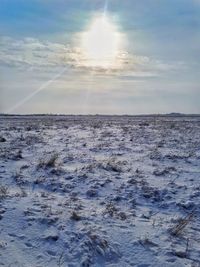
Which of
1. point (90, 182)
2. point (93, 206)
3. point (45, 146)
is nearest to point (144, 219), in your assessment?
point (93, 206)

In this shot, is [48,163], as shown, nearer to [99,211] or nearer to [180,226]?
[99,211]

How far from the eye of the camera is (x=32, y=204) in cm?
869

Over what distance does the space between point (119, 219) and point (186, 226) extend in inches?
56.4

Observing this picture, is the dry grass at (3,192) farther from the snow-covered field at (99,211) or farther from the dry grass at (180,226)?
the dry grass at (180,226)

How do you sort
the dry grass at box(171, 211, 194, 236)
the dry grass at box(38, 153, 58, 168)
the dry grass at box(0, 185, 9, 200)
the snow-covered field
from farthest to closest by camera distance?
the dry grass at box(38, 153, 58, 168) → the dry grass at box(0, 185, 9, 200) → the dry grass at box(171, 211, 194, 236) → the snow-covered field

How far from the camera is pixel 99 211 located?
337 inches

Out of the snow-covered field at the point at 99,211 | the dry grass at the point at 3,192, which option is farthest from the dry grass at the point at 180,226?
the dry grass at the point at 3,192

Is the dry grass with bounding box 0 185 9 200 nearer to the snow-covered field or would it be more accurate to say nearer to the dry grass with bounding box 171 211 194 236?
the snow-covered field

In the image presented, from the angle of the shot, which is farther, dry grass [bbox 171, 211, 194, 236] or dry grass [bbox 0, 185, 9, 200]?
dry grass [bbox 0, 185, 9, 200]

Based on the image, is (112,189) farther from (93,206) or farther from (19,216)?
(19,216)

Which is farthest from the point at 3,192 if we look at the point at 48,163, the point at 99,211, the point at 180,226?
the point at 180,226

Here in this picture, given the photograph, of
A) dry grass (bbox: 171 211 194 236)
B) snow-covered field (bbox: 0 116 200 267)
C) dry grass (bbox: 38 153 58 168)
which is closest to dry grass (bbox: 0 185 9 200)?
snow-covered field (bbox: 0 116 200 267)

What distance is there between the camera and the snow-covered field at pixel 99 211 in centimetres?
688

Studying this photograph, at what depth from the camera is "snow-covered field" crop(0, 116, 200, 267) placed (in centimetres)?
688
